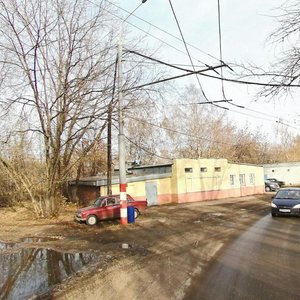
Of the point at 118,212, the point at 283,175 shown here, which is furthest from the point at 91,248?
the point at 283,175

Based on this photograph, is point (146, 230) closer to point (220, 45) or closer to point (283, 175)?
point (220, 45)

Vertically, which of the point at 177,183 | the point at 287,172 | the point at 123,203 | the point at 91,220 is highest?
the point at 287,172

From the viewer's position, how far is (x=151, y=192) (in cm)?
3192

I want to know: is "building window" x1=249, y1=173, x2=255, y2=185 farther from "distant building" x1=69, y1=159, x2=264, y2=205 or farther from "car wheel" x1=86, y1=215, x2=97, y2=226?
"car wheel" x1=86, y1=215, x2=97, y2=226

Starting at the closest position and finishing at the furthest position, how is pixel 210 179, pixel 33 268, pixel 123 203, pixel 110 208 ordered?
pixel 33 268
pixel 123 203
pixel 110 208
pixel 210 179

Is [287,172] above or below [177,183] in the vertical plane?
above

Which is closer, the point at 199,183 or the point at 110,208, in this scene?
the point at 110,208

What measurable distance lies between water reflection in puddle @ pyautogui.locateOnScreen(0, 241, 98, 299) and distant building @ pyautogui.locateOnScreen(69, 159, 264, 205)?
16.2 meters

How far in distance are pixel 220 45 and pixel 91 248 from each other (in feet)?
25.2

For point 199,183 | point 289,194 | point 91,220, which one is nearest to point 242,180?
point 199,183

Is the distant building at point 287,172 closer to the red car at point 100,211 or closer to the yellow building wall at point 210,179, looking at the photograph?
the yellow building wall at point 210,179

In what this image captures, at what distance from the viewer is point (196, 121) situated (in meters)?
53.2

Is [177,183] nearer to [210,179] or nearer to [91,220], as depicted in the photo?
[210,179]

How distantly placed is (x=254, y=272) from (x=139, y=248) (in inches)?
174
